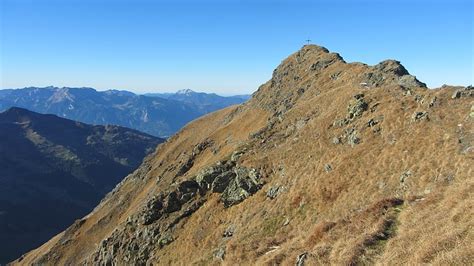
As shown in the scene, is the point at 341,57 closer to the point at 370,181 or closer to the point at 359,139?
the point at 359,139

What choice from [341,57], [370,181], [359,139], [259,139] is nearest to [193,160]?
[259,139]

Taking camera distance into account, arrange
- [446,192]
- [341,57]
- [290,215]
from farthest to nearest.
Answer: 1. [341,57]
2. [290,215]
3. [446,192]

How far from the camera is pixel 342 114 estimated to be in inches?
2218

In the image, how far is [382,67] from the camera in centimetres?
7262

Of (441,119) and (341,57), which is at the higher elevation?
(341,57)

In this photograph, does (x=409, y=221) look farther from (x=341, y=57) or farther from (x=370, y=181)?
(x=341, y=57)

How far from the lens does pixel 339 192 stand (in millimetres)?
37719

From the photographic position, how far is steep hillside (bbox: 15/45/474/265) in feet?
58.6

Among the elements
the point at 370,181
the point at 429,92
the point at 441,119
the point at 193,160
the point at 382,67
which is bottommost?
the point at 193,160

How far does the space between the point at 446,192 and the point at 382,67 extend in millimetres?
55850

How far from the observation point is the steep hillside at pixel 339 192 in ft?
58.6

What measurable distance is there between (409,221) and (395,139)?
2366 centimetres

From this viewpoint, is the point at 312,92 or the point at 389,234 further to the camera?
the point at 312,92

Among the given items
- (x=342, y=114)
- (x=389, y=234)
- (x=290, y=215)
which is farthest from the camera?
(x=342, y=114)
